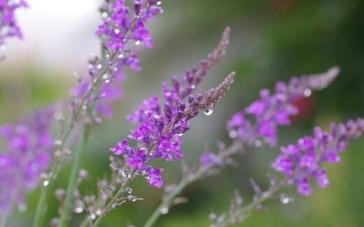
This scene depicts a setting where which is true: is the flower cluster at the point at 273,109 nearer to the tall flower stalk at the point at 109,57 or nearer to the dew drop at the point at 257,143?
the dew drop at the point at 257,143

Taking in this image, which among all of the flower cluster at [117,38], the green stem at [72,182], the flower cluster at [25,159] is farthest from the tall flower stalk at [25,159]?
the flower cluster at [117,38]

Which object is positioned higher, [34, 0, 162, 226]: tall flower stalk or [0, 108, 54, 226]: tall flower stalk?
[0, 108, 54, 226]: tall flower stalk

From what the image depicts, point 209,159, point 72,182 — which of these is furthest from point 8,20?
point 209,159

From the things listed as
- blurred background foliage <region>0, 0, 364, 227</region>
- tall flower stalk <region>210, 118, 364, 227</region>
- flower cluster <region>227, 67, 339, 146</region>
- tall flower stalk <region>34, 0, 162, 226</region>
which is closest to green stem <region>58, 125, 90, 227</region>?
tall flower stalk <region>34, 0, 162, 226</region>

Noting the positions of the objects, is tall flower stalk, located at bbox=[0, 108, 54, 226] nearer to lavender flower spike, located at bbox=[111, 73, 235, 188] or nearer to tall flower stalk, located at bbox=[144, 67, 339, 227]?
tall flower stalk, located at bbox=[144, 67, 339, 227]

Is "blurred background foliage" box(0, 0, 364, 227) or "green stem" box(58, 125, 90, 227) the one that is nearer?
"green stem" box(58, 125, 90, 227)

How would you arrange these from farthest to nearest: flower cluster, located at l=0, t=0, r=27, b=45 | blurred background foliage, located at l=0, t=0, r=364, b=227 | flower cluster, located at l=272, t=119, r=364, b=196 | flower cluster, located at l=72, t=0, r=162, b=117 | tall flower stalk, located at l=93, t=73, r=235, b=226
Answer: blurred background foliage, located at l=0, t=0, r=364, b=227
flower cluster, located at l=272, t=119, r=364, b=196
flower cluster, located at l=0, t=0, r=27, b=45
flower cluster, located at l=72, t=0, r=162, b=117
tall flower stalk, located at l=93, t=73, r=235, b=226
